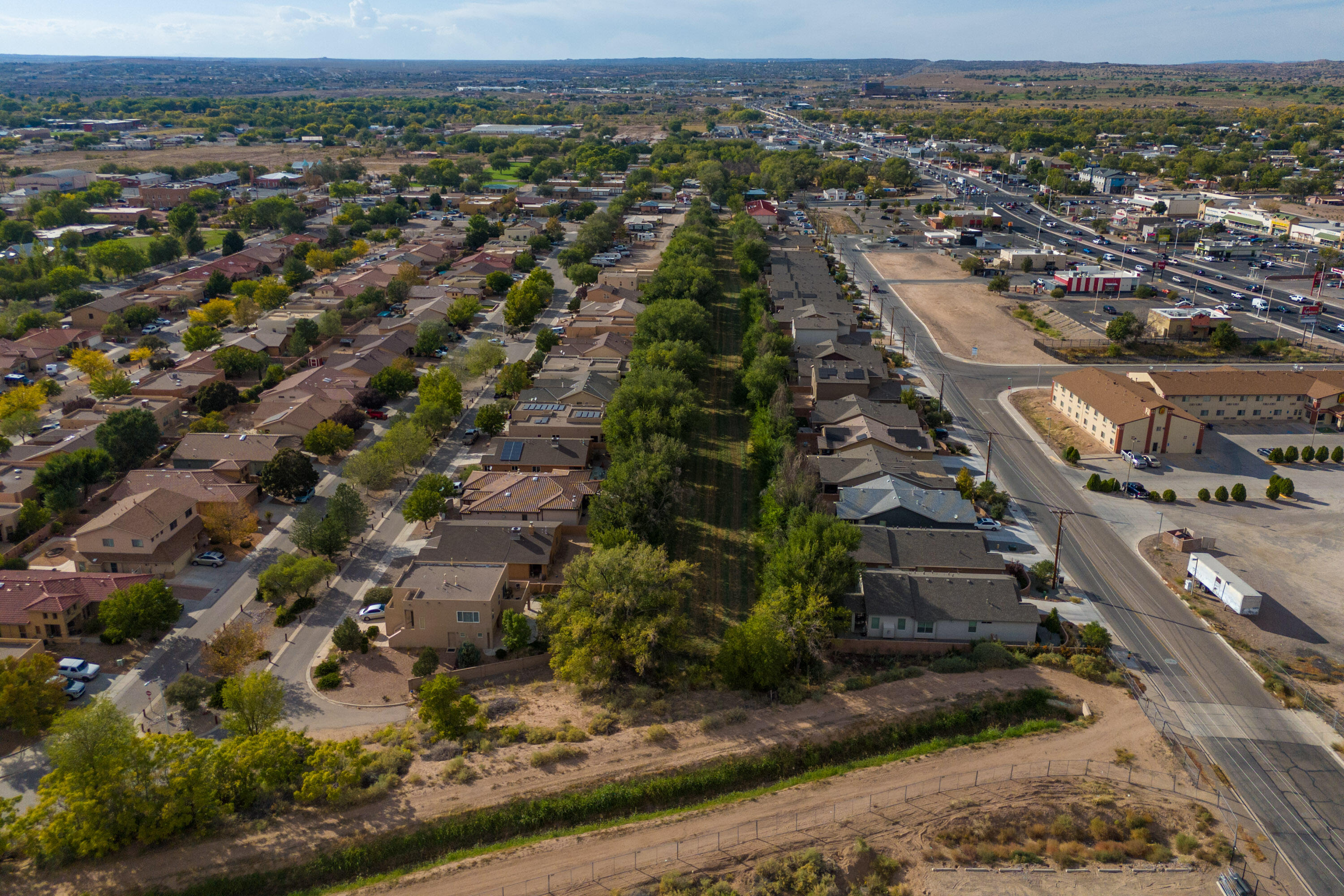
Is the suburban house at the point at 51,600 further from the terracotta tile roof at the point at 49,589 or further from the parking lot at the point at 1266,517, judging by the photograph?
the parking lot at the point at 1266,517

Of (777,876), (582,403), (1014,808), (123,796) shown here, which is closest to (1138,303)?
(582,403)

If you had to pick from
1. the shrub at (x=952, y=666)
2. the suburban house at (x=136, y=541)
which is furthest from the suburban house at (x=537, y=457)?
the shrub at (x=952, y=666)

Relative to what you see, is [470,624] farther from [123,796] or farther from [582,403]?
[582,403]

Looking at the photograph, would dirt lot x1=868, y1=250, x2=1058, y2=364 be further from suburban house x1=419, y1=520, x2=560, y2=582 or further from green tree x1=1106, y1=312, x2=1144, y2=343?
suburban house x1=419, y1=520, x2=560, y2=582

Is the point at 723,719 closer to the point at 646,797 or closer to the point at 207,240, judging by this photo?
the point at 646,797

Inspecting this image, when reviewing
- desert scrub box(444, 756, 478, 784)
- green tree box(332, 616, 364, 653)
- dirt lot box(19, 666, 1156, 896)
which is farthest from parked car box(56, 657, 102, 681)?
desert scrub box(444, 756, 478, 784)

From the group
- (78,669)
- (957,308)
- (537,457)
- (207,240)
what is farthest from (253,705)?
(207,240)
